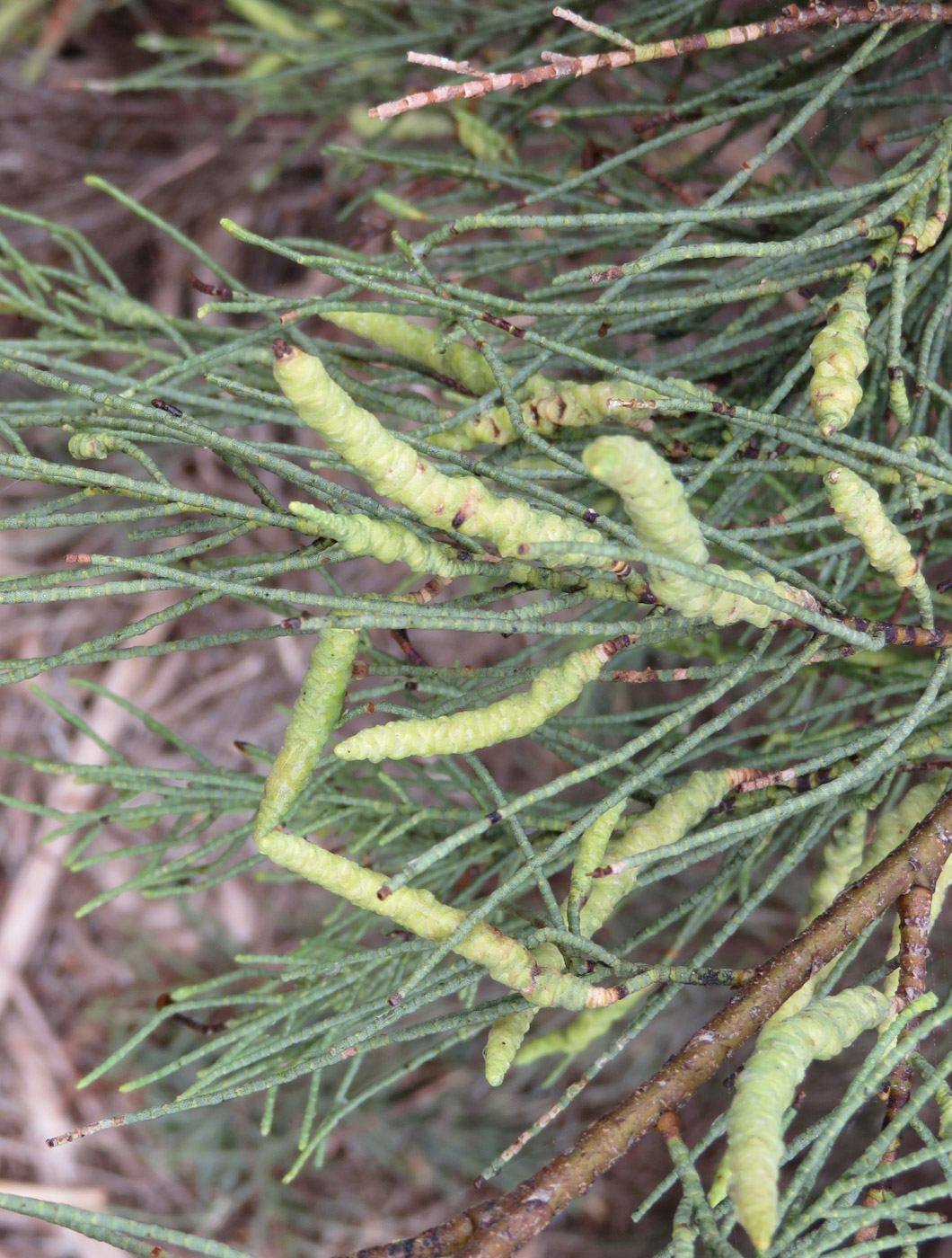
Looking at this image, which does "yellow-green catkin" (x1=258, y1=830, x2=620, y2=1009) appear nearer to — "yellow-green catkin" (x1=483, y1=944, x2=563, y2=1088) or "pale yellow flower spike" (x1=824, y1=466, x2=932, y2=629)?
"yellow-green catkin" (x1=483, y1=944, x2=563, y2=1088)

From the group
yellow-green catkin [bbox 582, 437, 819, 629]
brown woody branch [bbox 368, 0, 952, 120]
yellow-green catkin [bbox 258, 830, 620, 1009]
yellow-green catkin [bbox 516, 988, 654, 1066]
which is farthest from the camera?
yellow-green catkin [bbox 516, 988, 654, 1066]

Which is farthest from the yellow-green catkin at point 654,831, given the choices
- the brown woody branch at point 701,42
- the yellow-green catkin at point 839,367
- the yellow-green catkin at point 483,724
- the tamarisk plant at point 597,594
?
the brown woody branch at point 701,42

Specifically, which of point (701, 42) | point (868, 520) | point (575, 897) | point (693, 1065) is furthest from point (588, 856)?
point (701, 42)

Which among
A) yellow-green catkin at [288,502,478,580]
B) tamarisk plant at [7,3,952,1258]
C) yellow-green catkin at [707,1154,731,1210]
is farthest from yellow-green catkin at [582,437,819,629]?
yellow-green catkin at [707,1154,731,1210]

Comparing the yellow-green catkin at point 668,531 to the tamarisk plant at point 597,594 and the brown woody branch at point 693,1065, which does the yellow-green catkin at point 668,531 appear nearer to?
the tamarisk plant at point 597,594

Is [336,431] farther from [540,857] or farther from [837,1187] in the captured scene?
[837,1187]

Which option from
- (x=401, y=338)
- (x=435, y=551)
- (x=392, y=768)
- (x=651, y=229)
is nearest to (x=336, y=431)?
(x=435, y=551)
